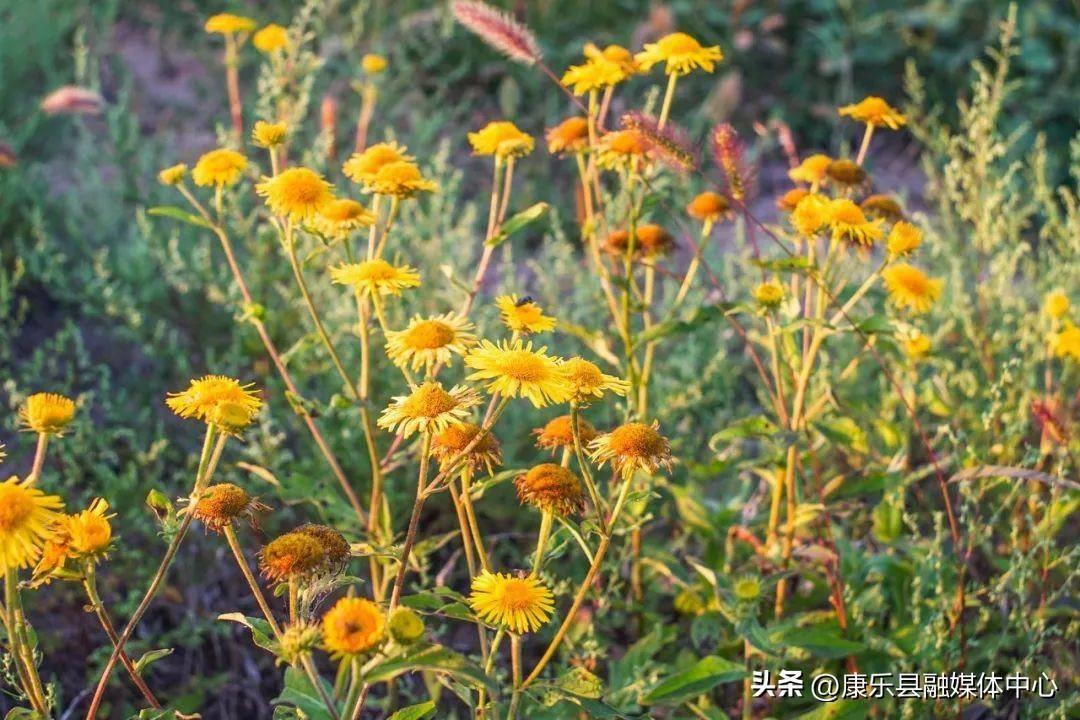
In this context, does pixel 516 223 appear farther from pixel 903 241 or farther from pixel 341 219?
pixel 903 241

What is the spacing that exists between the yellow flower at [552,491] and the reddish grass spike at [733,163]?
25.5 inches

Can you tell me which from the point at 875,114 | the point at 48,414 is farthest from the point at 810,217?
the point at 48,414

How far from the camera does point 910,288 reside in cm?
192

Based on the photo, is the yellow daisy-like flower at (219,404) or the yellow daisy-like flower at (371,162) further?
the yellow daisy-like flower at (371,162)

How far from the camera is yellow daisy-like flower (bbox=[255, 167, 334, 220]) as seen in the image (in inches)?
65.9

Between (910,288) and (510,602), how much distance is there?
98 centimetres

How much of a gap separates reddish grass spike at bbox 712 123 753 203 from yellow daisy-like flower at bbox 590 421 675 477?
22.7 inches

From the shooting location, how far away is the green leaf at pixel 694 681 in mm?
1714

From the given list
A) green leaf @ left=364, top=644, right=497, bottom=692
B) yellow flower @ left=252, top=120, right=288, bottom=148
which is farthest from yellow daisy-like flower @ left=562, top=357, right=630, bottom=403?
yellow flower @ left=252, top=120, right=288, bottom=148

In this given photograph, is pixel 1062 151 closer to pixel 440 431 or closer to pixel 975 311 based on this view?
pixel 975 311

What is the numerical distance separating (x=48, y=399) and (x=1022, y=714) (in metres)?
1.64

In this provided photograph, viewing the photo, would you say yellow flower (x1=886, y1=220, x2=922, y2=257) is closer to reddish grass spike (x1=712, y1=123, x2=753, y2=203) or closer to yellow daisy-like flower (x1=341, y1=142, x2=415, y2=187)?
reddish grass spike (x1=712, y1=123, x2=753, y2=203)

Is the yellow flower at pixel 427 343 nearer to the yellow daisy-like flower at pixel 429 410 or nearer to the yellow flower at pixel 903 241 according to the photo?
the yellow daisy-like flower at pixel 429 410

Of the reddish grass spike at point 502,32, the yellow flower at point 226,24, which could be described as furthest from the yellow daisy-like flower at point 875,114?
the yellow flower at point 226,24
